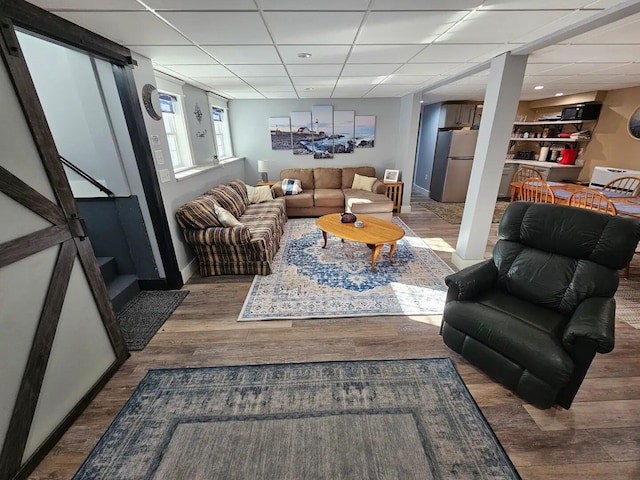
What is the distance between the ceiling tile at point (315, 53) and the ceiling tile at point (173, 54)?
741mm

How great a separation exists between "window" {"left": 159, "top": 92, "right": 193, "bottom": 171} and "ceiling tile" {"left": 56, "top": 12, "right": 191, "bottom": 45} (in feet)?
4.88

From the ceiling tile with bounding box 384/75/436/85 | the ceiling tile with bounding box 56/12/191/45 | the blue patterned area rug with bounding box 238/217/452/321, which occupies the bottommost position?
the blue patterned area rug with bounding box 238/217/452/321

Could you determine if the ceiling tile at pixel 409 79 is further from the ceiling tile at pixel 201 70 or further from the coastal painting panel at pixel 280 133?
the coastal painting panel at pixel 280 133

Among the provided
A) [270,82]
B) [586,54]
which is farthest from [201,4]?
[586,54]

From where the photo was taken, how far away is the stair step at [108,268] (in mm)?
2646

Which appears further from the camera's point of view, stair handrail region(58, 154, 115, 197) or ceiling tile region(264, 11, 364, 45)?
stair handrail region(58, 154, 115, 197)

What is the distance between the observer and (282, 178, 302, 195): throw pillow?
16.8ft

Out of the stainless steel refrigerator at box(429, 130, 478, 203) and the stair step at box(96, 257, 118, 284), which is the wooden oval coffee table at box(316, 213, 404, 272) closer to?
the stair step at box(96, 257, 118, 284)

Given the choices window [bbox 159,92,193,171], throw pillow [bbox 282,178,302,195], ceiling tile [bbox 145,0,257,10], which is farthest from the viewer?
throw pillow [bbox 282,178,302,195]

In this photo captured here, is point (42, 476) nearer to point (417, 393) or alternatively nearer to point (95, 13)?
point (417, 393)

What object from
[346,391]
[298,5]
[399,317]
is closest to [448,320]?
[399,317]

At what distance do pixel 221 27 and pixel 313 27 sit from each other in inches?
24.5

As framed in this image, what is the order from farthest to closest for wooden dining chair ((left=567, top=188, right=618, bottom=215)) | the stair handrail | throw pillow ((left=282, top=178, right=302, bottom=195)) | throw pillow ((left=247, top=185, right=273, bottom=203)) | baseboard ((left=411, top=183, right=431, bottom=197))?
baseboard ((left=411, top=183, right=431, bottom=197)), throw pillow ((left=282, top=178, right=302, bottom=195)), throw pillow ((left=247, top=185, right=273, bottom=203)), wooden dining chair ((left=567, top=188, right=618, bottom=215)), the stair handrail

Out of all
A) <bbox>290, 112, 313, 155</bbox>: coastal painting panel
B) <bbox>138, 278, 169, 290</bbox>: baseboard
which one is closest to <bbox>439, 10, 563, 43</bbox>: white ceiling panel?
<bbox>138, 278, 169, 290</bbox>: baseboard
